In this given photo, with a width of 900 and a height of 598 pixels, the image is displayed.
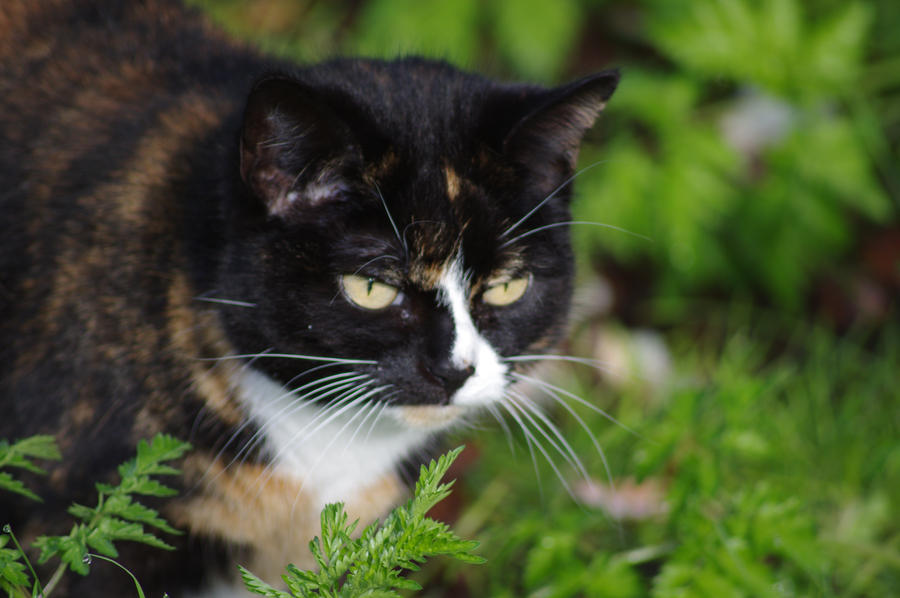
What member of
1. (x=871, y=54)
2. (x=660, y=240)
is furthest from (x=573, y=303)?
(x=871, y=54)

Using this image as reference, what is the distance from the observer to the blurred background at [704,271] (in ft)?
6.63

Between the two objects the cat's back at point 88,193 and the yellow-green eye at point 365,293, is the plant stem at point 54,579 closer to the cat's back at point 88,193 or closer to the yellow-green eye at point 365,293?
the cat's back at point 88,193

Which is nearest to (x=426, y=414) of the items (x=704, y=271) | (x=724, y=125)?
(x=704, y=271)

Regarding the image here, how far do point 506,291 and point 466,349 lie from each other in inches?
6.3

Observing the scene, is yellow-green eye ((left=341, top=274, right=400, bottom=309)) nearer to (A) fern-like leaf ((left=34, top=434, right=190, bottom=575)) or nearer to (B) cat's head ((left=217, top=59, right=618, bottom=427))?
(B) cat's head ((left=217, top=59, right=618, bottom=427))

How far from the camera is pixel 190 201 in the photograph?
1.51 metres

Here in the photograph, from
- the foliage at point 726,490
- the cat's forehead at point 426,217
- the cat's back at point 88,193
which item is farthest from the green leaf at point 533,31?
the cat's forehead at point 426,217

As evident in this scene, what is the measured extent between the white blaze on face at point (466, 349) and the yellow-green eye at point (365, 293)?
0.08 meters

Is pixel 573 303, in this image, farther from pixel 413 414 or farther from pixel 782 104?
pixel 782 104

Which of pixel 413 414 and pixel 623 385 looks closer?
pixel 413 414

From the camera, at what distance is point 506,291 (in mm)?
1516

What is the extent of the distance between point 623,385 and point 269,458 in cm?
137

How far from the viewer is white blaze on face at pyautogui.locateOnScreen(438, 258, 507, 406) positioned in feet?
4.59

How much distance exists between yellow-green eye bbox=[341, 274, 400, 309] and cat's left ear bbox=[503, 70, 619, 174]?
290mm
